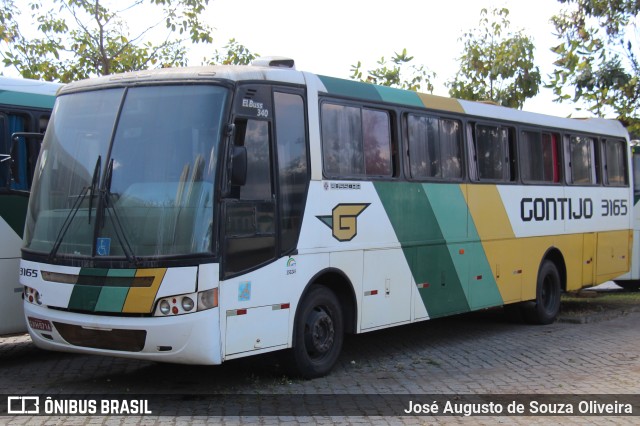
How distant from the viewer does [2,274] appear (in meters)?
9.55

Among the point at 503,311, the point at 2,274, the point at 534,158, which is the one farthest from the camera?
the point at 503,311

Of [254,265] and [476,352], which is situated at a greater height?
[254,265]

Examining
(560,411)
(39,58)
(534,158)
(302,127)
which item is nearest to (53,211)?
(302,127)

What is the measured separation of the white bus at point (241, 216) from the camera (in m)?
7.55

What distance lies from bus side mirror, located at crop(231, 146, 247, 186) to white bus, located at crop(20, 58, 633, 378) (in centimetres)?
2

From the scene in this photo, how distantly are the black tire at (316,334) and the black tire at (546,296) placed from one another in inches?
209

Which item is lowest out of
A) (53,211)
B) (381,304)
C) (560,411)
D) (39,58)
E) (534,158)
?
(560,411)

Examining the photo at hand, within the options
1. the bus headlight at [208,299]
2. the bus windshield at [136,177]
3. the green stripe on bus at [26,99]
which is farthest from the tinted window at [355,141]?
the green stripe on bus at [26,99]

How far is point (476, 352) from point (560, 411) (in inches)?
128

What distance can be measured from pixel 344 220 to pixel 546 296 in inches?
237

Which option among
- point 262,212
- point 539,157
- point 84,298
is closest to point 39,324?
point 84,298

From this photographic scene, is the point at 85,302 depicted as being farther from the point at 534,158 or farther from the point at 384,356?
the point at 534,158

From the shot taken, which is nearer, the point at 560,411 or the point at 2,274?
the point at 560,411

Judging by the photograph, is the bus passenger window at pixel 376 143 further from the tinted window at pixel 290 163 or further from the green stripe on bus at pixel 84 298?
the green stripe on bus at pixel 84 298
